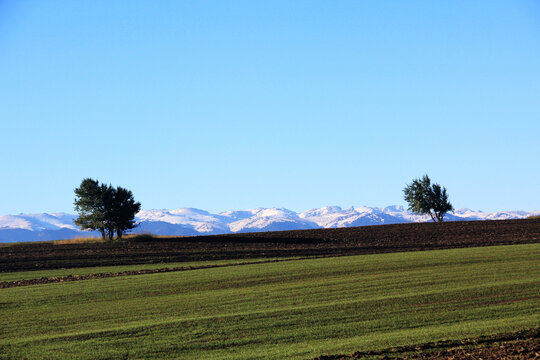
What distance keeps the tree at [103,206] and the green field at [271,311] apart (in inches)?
1717

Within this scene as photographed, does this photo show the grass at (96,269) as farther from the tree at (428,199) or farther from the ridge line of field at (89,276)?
the tree at (428,199)

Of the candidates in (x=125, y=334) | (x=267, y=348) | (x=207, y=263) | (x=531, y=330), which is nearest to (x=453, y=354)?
(x=531, y=330)

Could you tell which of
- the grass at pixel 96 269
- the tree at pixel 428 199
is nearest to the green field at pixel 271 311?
the grass at pixel 96 269

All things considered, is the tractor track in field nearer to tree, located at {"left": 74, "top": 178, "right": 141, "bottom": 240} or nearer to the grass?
the grass

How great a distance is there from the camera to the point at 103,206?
82.1 metres

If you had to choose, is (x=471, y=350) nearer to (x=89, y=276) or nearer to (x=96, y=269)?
(x=89, y=276)

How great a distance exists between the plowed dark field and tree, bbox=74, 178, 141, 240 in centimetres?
728

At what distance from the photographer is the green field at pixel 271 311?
64.0 ft

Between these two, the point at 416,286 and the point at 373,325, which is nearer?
the point at 373,325

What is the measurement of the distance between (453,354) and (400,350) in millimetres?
1610

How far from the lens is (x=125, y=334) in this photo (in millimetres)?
21781

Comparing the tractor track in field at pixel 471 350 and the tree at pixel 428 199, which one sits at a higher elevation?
the tree at pixel 428 199

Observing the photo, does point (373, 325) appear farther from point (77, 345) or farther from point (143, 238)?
point (143, 238)

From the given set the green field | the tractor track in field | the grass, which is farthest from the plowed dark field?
the tractor track in field
